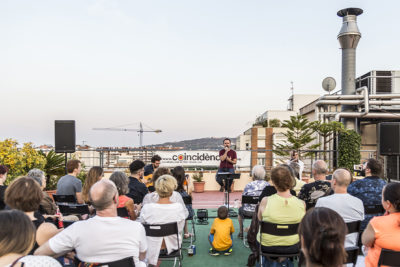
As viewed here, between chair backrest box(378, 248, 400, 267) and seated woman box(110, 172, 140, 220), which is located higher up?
seated woman box(110, 172, 140, 220)

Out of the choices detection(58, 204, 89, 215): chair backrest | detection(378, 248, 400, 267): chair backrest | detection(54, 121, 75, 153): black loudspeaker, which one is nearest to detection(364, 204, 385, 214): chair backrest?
detection(378, 248, 400, 267): chair backrest

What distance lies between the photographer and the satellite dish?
51.5 ft

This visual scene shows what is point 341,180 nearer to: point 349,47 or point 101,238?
point 101,238

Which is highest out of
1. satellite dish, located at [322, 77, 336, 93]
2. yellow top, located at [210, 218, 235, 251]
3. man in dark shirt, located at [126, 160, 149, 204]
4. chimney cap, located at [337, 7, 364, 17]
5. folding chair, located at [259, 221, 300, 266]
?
chimney cap, located at [337, 7, 364, 17]

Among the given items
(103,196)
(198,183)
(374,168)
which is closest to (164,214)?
(103,196)

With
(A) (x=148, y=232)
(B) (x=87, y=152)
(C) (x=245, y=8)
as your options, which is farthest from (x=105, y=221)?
(C) (x=245, y=8)

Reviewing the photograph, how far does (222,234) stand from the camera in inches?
158

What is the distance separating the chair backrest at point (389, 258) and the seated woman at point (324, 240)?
1.09 m

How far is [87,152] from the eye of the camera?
10.2 meters

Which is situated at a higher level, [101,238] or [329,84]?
[329,84]

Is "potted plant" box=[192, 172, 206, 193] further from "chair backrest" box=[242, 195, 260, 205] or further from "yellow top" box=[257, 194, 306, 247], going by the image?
"yellow top" box=[257, 194, 306, 247]

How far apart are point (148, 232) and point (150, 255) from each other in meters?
0.31

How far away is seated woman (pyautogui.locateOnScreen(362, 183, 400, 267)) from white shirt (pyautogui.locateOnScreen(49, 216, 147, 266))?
172cm

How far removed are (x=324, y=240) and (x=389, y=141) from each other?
24.1ft
